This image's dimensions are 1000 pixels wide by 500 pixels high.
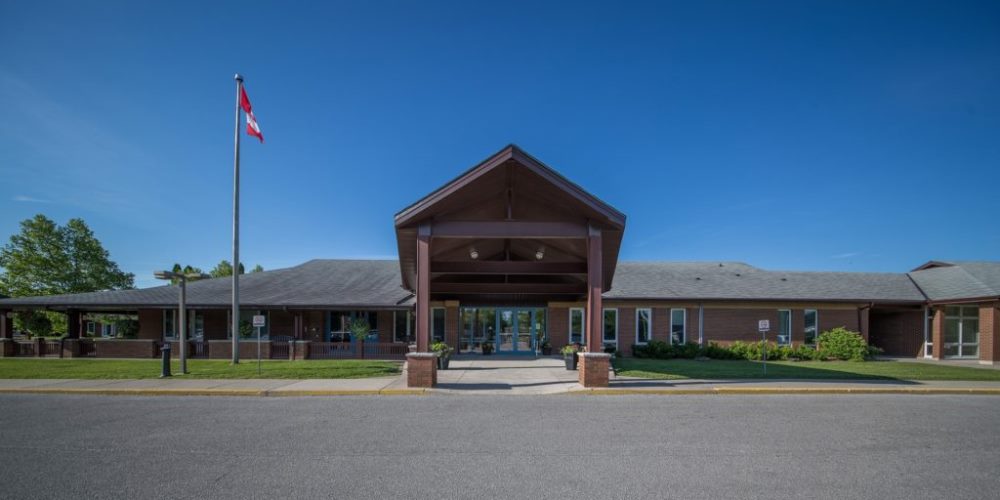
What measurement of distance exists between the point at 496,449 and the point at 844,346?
21827mm

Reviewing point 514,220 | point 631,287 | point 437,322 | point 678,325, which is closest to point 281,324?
point 437,322

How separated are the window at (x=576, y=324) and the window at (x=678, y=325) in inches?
173

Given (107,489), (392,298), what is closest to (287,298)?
(392,298)

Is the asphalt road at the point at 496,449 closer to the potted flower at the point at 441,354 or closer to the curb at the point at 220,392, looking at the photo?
the curb at the point at 220,392

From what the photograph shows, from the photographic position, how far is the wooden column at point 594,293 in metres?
12.4

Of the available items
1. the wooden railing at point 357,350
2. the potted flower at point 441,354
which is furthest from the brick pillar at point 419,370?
the wooden railing at point 357,350

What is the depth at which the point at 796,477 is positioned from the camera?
18.6 feet

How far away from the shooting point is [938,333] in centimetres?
2286

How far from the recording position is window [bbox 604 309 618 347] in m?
23.0

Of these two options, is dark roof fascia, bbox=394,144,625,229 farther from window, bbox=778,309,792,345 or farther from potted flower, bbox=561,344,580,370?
window, bbox=778,309,792,345

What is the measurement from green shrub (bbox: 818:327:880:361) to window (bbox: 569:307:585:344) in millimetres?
11092

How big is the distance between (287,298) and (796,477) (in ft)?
69.3

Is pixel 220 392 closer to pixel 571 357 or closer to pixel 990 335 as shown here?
pixel 571 357

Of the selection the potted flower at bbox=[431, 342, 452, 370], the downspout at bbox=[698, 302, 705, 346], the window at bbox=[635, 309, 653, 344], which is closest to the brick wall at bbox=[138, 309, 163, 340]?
the potted flower at bbox=[431, 342, 452, 370]
